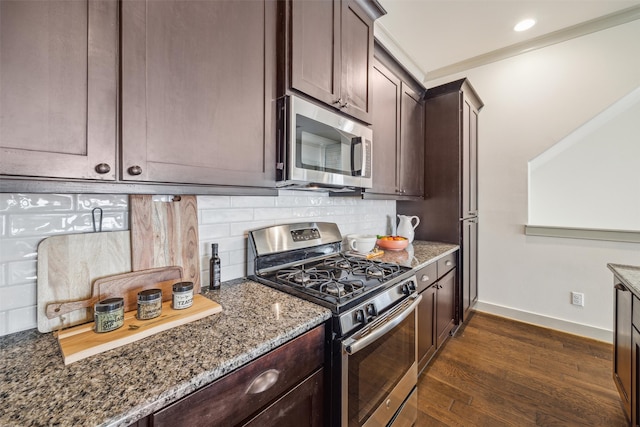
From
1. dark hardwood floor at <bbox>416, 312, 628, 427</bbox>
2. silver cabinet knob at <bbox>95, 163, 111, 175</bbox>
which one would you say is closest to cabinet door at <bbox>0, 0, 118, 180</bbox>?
silver cabinet knob at <bbox>95, 163, 111, 175</bbox>

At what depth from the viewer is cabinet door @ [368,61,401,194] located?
2.02 metres

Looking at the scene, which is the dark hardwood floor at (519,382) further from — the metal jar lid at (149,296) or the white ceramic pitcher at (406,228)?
the metal jar lid at (149,296)

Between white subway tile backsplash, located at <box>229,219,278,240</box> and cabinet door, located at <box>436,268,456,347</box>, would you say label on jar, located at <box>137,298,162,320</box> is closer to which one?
white subway tile backsplash, located at <box>229,219,278,240</box>

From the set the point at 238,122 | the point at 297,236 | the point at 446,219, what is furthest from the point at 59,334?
the point at 446,219

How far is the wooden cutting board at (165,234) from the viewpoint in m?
1.05

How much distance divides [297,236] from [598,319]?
300cm

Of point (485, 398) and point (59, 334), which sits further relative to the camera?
point (485, 398)

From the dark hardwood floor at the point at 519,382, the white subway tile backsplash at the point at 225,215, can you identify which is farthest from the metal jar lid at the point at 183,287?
the dark hardwood floor at the point at 519,382

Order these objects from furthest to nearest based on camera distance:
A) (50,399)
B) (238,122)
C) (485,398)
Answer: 1. (485,398)
2. (238,122)
3. (50,399)

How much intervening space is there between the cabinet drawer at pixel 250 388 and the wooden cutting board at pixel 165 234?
0.57m

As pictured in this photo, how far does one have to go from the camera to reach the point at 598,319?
2500 mm

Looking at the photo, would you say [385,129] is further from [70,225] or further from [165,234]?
[70,225]

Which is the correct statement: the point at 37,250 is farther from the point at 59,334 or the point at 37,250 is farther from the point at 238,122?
the point at 238,122

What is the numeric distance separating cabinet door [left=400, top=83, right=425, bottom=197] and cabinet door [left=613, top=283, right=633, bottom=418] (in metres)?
1.46
